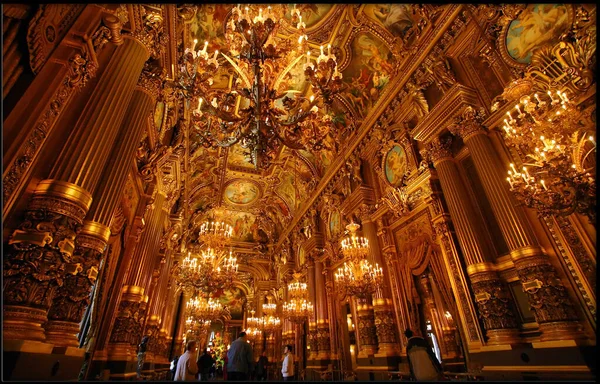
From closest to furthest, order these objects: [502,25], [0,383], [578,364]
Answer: [0,383] < [578,364] < [502,25]

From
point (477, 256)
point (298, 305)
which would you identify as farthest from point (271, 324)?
point (477, 256)

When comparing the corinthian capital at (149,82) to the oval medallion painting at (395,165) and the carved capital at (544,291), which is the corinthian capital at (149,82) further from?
the carved capital at (544,291)

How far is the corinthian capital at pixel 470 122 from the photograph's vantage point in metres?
5.83

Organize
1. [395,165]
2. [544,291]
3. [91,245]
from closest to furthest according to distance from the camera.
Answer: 1. [91,245]
2. [544,291]
3. [395,165]

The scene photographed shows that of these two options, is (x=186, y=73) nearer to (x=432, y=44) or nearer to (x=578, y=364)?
(x=432, y=44)

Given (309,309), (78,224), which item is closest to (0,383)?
(78,224)

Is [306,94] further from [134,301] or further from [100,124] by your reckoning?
[134,301]

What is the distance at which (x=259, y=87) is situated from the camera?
4.93 metres

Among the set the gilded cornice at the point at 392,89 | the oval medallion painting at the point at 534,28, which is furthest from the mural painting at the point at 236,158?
the oval medallion painting at the point at 534,28

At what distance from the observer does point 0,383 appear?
2041 mm

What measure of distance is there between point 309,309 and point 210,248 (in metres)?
5.17

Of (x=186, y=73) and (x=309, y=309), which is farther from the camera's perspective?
(x=309, y=309)

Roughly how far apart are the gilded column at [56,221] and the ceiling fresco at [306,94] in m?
2.48

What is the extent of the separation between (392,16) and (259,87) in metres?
5.66
